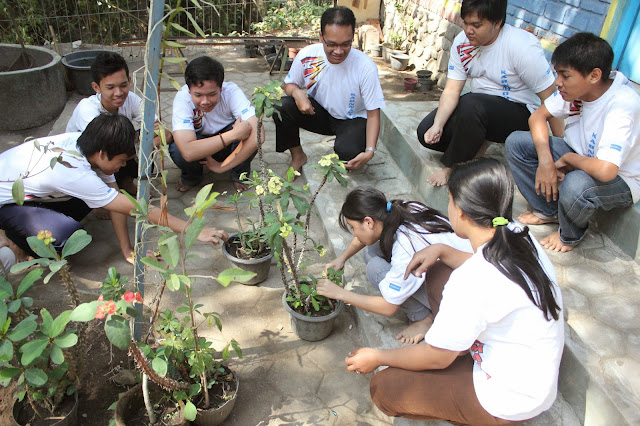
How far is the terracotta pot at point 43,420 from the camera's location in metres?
1.95

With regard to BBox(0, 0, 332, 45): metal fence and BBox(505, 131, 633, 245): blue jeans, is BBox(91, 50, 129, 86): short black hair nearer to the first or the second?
BBox(505, 131, 633, 245): blue jeans

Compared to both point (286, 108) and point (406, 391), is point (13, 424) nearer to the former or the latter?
point (406, 391)

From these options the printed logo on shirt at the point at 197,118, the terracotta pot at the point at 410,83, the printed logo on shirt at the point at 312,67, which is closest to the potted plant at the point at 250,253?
the printed logo on shirt at the point at 197,118

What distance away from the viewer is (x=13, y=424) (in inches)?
76.5

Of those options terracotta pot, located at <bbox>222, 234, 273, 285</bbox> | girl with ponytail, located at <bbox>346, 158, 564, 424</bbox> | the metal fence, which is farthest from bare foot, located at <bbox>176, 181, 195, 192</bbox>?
the metal fence

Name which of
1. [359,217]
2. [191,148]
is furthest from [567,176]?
[191,148]

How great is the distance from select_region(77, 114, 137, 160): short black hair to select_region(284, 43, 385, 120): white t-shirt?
60.0 inches

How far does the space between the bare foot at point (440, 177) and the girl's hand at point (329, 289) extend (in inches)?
51.1

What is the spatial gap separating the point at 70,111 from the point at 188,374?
14.4ft

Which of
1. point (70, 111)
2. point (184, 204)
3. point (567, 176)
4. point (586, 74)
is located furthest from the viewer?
point (70, 111)

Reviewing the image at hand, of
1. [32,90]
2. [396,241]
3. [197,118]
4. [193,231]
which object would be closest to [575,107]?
[396,241]

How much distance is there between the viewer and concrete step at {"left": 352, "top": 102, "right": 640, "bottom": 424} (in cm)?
193

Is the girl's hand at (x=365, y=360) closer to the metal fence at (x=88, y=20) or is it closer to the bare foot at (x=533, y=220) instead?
the bare foot at (x=533, y=220)

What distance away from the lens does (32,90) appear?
514 cm
